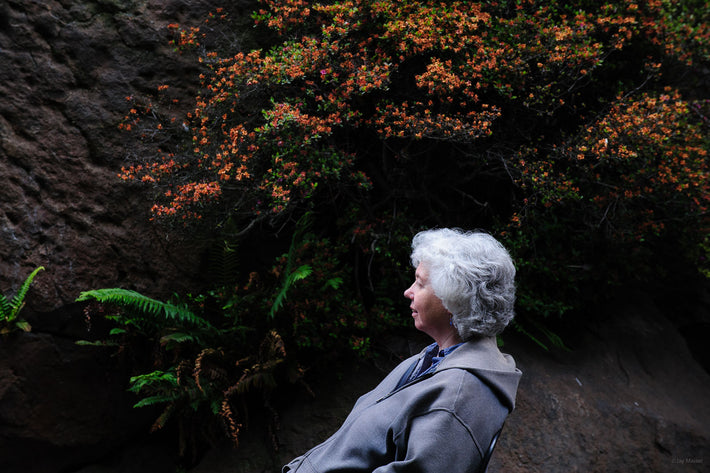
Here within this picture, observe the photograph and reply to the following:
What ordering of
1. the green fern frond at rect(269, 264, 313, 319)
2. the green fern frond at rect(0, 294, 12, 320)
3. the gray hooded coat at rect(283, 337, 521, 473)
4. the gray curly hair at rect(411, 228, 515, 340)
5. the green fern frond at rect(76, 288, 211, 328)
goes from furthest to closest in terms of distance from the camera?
the green fern frond at rect(269, 264, 313, 319), the green fern frond at rect(0, 294, 12, 320), the green fern frond at rect(76, 288, 211, 328), the gray curly hair at rect(411, 228, 515, 340), the gray hooded coat at rect(283, 337, 521, 473)

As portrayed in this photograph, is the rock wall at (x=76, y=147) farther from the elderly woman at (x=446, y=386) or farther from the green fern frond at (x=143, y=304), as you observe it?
the elderly woman at (x=446, y=386)

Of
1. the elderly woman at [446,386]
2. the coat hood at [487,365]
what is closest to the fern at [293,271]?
the elderly woman at [446,386]

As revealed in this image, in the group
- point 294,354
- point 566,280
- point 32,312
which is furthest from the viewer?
point 566,280

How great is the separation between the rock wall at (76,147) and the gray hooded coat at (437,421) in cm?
240

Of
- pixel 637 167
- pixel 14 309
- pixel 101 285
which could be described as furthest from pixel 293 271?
pixel 637 167

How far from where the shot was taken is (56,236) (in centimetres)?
342

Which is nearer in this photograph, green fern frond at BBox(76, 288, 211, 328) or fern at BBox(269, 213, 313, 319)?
green fern frond at BBox(76, 288, 211, 328)

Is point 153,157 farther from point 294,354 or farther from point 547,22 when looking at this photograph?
point 547,22

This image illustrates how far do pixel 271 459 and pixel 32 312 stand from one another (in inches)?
79.6

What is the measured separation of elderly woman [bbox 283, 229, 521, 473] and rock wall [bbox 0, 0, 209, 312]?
7.58ft

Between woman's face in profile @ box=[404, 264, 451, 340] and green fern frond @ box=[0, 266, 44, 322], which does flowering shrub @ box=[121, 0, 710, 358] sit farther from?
woman's face in profile @ box=[404, 264, 451, 340]

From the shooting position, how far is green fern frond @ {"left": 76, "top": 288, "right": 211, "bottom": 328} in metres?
3.04

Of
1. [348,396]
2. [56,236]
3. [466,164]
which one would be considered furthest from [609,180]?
[56,236]

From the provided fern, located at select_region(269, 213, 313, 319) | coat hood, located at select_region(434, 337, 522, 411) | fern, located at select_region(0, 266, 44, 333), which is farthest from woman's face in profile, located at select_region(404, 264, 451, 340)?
fern, located at select_region(0, 266, 44, 333)
